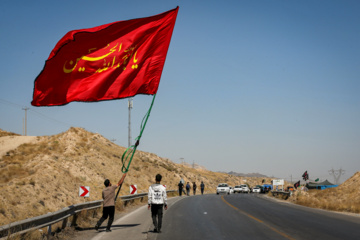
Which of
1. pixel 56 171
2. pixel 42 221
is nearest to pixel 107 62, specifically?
pixel 42 221

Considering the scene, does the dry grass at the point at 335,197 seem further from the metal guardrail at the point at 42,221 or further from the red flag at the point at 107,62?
the red flag at the point at 107,62

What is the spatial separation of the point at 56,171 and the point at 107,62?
3232cm

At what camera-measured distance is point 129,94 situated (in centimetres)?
1259

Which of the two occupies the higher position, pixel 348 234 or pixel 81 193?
pixel 81 193

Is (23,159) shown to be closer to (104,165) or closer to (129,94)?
(104,165)

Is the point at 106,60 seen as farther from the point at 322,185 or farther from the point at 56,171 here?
the point at 322,185

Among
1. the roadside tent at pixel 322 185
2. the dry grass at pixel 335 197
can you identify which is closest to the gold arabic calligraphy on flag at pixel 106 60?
the dry grass at pixel 335 197

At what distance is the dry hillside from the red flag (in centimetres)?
1332

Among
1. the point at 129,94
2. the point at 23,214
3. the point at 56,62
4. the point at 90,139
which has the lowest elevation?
the point at 23,214

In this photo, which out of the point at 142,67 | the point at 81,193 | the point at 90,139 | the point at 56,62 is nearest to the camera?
the point at 56,62

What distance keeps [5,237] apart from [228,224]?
29.4ft

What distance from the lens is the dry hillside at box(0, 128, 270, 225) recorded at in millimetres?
30528

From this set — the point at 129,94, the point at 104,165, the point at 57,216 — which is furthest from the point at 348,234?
the point at 104,165

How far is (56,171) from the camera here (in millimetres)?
42312
